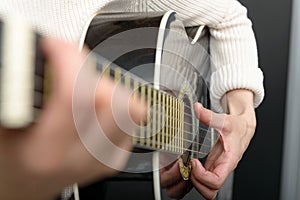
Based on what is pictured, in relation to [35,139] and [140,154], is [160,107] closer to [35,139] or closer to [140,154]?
[140,154]

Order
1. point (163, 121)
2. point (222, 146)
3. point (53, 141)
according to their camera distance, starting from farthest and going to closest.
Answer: point (222, 146) < point (163, 121) < point (53, 141)

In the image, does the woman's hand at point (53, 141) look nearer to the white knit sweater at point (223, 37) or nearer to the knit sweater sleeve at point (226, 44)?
the white knit sweater at point (223, 37)

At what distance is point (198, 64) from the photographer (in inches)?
37.8

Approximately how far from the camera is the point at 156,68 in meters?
0.69

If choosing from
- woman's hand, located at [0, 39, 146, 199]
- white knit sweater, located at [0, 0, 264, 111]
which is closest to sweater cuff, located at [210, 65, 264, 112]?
→ white knit sweater, located at [0, 0, 264, 111]

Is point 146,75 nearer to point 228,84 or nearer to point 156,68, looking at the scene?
point 156,68

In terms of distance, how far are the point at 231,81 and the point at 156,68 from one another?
309mm

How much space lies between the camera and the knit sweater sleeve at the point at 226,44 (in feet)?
3.16

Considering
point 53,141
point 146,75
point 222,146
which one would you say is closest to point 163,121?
point 146,75

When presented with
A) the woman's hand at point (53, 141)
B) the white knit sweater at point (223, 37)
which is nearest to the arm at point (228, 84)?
the white knit sweater at point (223, 37)

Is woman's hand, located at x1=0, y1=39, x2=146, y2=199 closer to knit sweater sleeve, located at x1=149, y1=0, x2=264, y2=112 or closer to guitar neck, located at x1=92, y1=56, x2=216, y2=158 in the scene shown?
guitar neck, located at x1=92, y1=56, x2=216, y2=158

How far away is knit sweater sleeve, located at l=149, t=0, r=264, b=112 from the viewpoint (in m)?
0.96

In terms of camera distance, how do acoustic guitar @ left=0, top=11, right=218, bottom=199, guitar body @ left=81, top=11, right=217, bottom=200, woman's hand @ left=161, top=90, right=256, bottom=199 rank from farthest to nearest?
woman's hand @ left=161, top=90, right=256, bottom=199 < guitar body @ left=81, top=11, right=217, bottom=200 < acoustic guitar @ left=0, top=11, right=218, bottom=199

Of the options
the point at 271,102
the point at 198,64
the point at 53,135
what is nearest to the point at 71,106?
the point at 53,135
